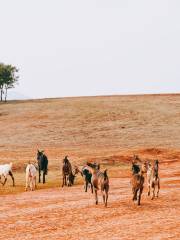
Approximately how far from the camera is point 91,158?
5281 centimetres

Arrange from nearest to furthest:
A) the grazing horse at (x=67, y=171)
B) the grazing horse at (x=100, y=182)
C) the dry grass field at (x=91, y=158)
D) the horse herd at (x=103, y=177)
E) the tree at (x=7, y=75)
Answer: the dry grass field at (x=91, y=158)
the grazing horse at (x=100, y=182)
the horse herd at (x=103, y=177)
the grazing horse at (x=67, y=171)
the tree at (x=7, y=75)

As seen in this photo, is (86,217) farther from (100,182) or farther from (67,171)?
(67,171)

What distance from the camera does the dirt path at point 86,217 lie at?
60.6ft

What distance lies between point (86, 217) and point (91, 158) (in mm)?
31220

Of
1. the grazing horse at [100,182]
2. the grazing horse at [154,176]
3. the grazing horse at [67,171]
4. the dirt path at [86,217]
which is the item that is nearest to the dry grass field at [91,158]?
the dirt path at [86,217]

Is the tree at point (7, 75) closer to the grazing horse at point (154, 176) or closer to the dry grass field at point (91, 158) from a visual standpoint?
the dry grass field at point (91, 158)

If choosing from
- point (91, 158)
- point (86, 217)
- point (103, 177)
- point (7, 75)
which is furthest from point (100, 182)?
point (7, 75)

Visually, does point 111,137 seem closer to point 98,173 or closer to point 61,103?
point 61,103

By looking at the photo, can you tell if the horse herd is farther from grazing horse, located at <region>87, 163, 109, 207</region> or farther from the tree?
the tree

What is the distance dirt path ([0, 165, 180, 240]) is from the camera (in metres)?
18.5

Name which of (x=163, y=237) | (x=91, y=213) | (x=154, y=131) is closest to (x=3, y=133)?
(x=154, y=131)

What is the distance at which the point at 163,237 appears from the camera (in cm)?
1725

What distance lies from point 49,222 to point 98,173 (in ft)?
14.3

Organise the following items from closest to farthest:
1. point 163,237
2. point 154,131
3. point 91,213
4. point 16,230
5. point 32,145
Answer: point 163,237, point 16,230, point 91,213, point 32,145, point 154,131
